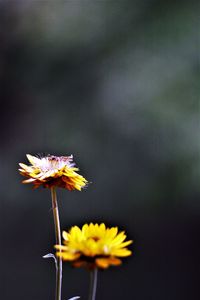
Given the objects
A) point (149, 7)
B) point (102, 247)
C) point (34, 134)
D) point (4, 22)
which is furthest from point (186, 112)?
point (102, 247)

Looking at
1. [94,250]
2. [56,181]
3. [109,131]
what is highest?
[109,131]

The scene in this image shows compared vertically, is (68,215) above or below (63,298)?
above

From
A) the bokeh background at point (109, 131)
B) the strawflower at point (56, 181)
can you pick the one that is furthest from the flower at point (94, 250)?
the bokeh background at point (109, 131)

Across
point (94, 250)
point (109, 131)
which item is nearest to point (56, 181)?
point (94, 250)

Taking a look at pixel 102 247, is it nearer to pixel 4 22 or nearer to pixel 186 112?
pixel 186 112

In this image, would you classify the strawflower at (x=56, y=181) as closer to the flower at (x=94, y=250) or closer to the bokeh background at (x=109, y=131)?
the flower at (x=94, y=250)

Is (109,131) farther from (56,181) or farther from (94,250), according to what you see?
(94,250)
